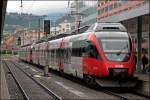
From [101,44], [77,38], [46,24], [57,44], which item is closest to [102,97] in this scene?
[101,44]

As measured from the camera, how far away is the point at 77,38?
81.9ft

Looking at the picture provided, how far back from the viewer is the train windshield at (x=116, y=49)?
20234 millimetres

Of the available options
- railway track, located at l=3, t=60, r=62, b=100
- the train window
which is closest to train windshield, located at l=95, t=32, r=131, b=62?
the train window

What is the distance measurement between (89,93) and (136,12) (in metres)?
7.51

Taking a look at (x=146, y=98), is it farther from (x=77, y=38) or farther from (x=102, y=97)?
(x=77, y=38)

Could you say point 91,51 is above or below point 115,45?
below

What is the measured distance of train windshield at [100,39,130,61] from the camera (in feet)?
66.4

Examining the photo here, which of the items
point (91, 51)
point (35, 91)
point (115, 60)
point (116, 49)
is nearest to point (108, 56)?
point (115, 60)

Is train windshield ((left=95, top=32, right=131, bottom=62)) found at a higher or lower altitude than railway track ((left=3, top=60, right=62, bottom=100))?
higher

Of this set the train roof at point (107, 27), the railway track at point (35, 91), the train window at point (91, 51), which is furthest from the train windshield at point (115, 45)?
the railway track at point (35, 91)

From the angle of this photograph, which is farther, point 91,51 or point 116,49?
point 91,51

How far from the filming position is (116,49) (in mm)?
20391

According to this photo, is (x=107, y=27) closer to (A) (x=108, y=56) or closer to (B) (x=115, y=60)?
(A) (x=108, y=56)

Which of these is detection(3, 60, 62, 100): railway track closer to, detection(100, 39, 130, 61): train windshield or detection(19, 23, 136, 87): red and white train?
detection(19, 23, 136, 87): red and white train
